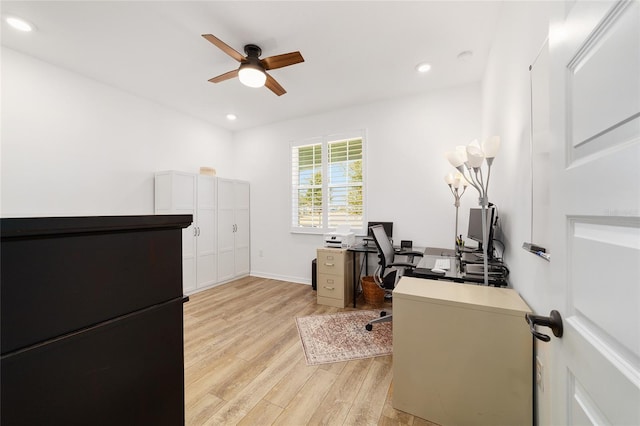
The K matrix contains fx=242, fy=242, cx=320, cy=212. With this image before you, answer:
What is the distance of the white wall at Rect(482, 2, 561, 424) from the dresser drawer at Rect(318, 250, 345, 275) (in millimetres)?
1832

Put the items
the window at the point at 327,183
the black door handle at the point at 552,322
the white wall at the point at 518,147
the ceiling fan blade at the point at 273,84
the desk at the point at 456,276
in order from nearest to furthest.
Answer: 1. the black door handle at the point at 552,322
2. the white wall at the point at 518,147
3. the desk at the point at 456,276
4. the ceiling fan blade at the point at 273,84
5. the window at the point at 327,183

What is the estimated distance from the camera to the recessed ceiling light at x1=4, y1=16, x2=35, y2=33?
6.88 ft

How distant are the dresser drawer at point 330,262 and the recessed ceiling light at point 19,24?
12.0 ft

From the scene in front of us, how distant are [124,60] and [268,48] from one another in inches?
64.3

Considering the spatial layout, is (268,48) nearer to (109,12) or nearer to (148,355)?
(109,12)

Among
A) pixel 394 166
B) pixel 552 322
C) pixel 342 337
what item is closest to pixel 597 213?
pixel 552 322

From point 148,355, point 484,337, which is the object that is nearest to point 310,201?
point 484,337

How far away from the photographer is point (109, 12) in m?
2.04

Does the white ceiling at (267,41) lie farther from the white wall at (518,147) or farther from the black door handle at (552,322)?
the black door handle at (552,322)

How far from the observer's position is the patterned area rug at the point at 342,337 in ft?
7.20

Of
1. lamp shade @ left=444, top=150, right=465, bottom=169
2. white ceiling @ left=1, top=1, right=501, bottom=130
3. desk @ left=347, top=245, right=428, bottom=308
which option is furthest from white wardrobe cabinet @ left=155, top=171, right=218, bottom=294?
lamp shade @ left=444, top=150, right=465, bottom=169

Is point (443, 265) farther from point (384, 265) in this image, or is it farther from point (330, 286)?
point (330, 286)

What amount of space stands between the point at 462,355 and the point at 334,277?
203 centimetres

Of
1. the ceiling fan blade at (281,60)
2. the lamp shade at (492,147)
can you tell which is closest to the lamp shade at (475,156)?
the lamp shade at (492,147)
